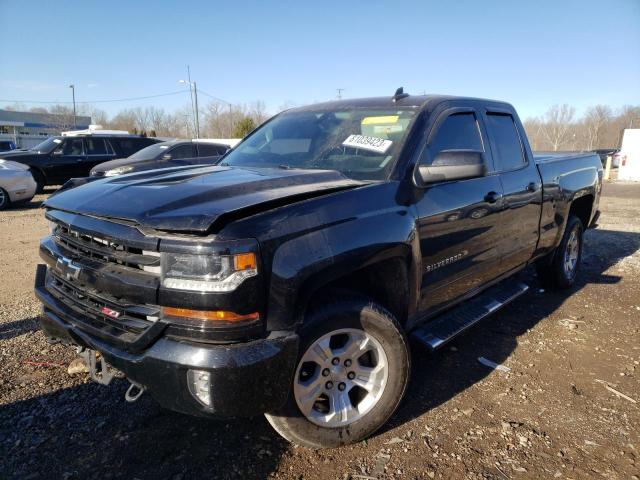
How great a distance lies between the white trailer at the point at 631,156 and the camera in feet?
68.5

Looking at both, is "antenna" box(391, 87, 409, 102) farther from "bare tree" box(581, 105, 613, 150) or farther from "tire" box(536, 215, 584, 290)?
"bare tree" box(581, 105, 613, 150)

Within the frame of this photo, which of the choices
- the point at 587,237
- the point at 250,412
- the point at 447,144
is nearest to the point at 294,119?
the point at 447,144

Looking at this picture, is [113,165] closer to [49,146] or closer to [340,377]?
[49,146]

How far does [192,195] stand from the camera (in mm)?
2236

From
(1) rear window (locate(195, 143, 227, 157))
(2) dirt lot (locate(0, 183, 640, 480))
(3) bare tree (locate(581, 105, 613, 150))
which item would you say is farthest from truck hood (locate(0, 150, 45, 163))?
(3) bare tree (locate(581, 105, 613, 150))

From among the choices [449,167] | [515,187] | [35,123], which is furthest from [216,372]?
[35,123]

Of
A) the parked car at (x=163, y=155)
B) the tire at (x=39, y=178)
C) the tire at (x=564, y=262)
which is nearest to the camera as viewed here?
the tire at (x=564, y=262)

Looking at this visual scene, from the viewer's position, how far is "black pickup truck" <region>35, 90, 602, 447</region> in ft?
6.50

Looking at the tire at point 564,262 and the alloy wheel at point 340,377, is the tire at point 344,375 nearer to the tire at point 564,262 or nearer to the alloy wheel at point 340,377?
the alloy wheel at point 340,377

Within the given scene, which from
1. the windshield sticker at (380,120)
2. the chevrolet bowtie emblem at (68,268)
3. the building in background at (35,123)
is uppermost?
the building in background at (35,123)

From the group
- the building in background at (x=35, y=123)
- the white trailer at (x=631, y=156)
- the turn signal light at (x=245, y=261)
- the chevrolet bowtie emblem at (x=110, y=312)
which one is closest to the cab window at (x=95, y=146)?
the chevrolet bowtie emblem at (x=110, y=312)

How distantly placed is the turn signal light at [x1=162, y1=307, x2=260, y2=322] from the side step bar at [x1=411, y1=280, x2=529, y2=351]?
1.36m

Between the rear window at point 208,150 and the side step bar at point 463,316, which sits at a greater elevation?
the rear window at point 208,150

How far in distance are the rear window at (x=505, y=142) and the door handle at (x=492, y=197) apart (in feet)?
1.09
